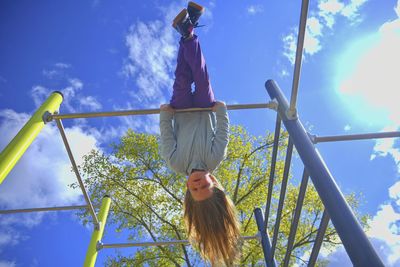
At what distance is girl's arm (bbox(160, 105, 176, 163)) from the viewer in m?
2.70

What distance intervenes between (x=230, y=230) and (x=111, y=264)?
22.9 feet

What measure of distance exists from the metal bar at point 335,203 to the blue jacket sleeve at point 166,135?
36.3 inches

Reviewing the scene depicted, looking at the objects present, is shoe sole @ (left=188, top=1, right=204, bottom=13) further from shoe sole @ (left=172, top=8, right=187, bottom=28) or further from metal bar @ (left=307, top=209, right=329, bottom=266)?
metal bar @ (left=307, top=209, right=329, bottom=266)

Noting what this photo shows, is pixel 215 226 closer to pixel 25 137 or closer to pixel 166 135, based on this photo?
pixel 166 135

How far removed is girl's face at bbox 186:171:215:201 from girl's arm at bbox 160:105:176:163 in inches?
12.2

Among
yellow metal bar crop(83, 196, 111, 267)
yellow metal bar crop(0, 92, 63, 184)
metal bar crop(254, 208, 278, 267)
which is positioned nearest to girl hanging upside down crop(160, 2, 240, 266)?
metal bar crop(254, 208, 278, 267)

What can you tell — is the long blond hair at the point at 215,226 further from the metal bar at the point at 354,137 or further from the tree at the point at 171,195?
the tree at the point at 171,195

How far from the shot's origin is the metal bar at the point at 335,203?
1213mm

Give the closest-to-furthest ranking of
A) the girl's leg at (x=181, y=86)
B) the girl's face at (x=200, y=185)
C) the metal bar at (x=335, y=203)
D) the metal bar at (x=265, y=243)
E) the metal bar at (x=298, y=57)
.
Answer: the metal bar at (x=335, y=203) < the metal bar at (x=298, y=57) < the girl's face at (x=200, y=185) < the girl's leg at (x=181, y=86) < the metal bar at (x=265, y=243)

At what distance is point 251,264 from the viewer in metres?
8.35

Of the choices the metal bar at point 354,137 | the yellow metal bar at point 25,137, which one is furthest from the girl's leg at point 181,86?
the metal bar at point 354,137

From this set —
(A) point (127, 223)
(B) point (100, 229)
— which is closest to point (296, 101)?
(B) point (100, 229)

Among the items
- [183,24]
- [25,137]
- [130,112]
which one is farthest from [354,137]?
[25,137]

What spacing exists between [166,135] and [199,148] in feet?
0.99
